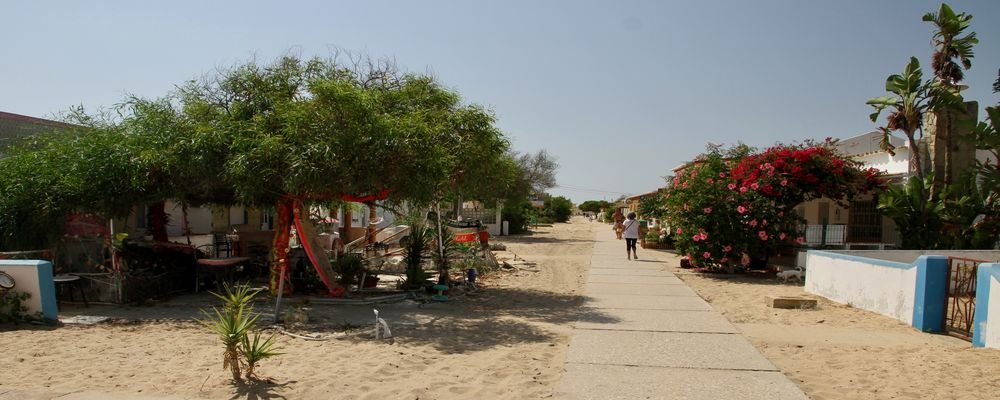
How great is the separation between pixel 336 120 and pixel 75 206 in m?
4.39

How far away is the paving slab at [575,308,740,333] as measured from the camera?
326 inches

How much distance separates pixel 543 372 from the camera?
6121 mm

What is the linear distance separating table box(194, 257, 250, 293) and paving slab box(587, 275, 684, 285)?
7218 mm

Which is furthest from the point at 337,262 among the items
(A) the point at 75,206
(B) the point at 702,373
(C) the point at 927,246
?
(C) the point at 927,246

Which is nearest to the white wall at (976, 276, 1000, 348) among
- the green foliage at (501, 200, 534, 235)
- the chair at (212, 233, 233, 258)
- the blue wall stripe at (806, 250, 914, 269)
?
the blue wall stripe at (806, 250, 914, 269)

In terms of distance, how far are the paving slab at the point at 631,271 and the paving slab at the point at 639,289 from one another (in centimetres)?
219

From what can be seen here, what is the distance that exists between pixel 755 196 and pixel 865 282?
4748 millimetres

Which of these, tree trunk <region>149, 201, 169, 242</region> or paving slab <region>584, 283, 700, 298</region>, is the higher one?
tree trunk <region>149, 201, 169, 242</region>

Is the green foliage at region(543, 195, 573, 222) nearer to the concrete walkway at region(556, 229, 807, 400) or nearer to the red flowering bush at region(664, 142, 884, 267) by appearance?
the red flowering bush at region(664, 142, 884, 267)

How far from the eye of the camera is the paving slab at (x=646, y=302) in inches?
398

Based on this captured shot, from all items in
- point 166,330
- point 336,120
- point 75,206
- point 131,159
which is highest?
point 336,120

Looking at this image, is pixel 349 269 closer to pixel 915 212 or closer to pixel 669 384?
pixel 669 384

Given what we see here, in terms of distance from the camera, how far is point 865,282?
32.7 ft

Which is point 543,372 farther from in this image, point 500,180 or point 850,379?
point 500,180
